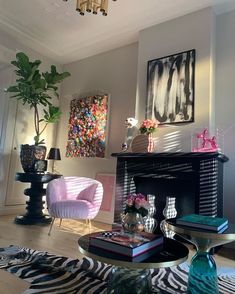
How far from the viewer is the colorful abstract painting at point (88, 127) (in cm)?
405

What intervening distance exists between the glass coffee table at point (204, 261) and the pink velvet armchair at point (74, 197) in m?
1.79

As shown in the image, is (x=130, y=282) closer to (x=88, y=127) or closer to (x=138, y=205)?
(x=138, y=205)

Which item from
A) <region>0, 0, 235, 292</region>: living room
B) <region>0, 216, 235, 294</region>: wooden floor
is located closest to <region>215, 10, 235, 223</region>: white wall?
<region>0, 0, 235, 292</region>: living room

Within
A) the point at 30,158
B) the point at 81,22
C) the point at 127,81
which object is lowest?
the point at 30,158

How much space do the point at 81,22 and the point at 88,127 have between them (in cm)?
163

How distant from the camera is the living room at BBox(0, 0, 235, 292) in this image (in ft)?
9.77

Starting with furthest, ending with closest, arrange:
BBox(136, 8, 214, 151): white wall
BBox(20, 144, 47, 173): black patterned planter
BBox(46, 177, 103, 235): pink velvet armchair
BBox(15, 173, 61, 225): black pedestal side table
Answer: BBox(20, 144, 47, 173): black patterned planter < BBox(15, 173, 61, 225): black pedestal side table < BBox(136, 8, 214, 151): white wall < BBox(46, 177, 103, 235): pink velvet armchair

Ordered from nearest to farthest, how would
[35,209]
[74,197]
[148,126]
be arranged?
[148,126] < [74,197] < [35,209]

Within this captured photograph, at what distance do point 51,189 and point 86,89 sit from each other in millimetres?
2180

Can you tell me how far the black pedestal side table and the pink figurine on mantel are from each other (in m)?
2.07

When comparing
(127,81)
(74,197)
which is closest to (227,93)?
(127,81)

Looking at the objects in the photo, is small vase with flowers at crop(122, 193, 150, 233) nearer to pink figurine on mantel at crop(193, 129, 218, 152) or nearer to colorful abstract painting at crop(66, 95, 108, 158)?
pink figurine on mantel at crop(193, 129, 218, 152)

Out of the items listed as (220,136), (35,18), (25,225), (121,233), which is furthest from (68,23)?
(121,233)

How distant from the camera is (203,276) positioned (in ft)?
3.75
